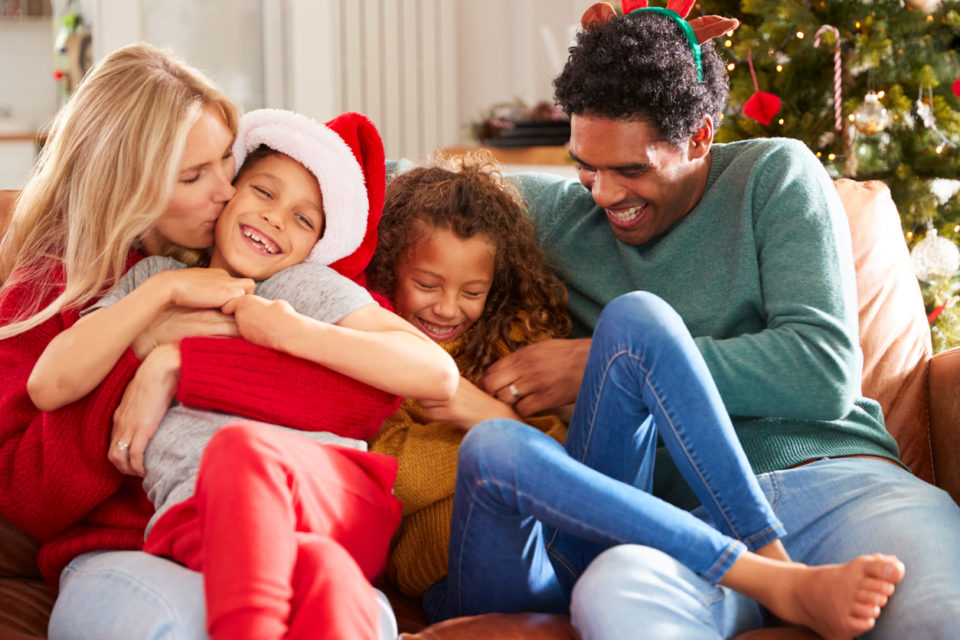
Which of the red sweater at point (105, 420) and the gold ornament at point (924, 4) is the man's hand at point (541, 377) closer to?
the red sweater at point (105, 420)

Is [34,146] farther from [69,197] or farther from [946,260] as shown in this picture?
[946,260]

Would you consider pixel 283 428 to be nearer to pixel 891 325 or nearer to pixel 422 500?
pixel 422 500

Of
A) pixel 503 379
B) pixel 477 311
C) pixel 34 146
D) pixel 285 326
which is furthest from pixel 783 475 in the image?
pixel 34 146

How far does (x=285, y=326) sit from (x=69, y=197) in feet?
1.48

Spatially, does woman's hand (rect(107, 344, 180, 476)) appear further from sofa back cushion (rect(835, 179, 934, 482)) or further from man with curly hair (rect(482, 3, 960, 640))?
sofa back cushion (rect(835, 179, 934, 482))

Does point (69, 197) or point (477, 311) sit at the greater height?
point (69, 197)

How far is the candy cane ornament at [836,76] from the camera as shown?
7.41ft

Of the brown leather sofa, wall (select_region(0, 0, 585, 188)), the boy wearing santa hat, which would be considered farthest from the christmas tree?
wall (select_region(0, 0, 585, 188))

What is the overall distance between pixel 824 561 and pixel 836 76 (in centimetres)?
141

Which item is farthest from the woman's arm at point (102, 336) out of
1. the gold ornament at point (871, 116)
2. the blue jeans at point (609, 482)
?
the gold ornament at point (871, 116)

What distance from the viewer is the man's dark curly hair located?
1516 mm

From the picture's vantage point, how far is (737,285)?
4.97ft

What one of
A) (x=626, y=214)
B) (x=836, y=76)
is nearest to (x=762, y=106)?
(x=836, y=76)

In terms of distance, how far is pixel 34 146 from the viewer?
4258 mm
